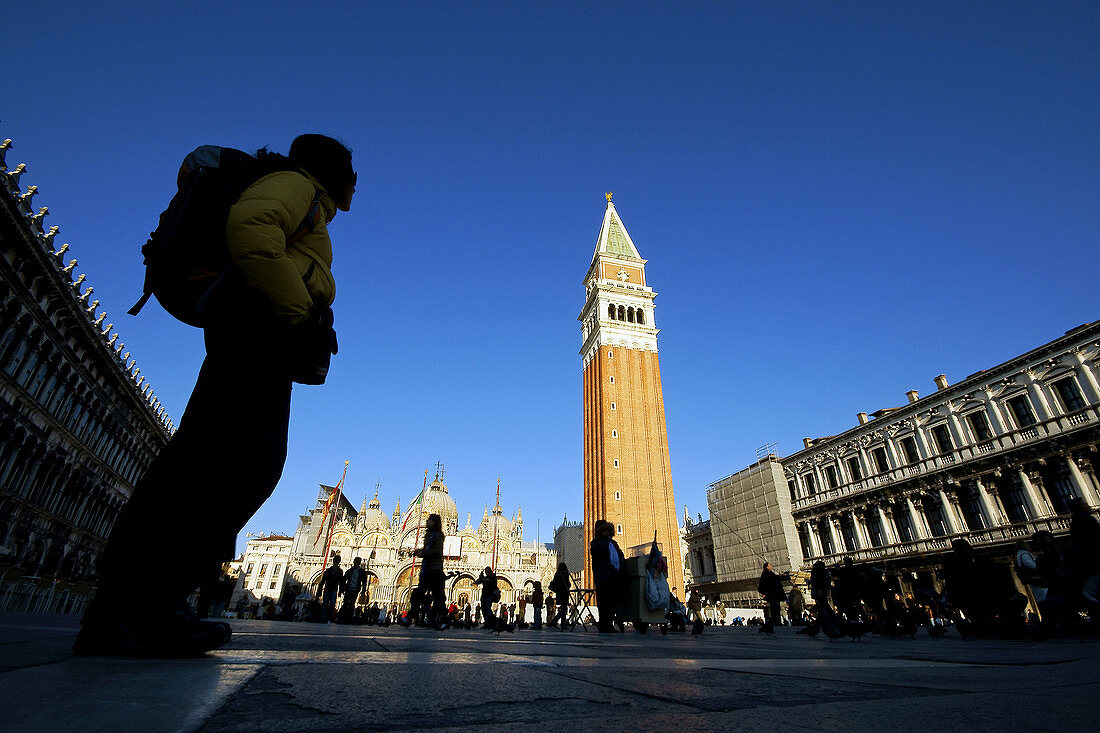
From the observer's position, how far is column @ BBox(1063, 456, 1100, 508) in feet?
59.5

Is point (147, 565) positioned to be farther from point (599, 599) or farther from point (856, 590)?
point (856, 590)

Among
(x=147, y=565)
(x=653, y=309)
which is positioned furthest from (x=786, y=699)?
(x=653, y=309)

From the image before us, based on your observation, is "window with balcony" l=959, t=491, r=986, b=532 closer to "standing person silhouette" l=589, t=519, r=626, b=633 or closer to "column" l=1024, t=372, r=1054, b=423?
"column" l=1024, t=372, r=1054, b=423

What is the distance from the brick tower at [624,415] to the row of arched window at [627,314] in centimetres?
8

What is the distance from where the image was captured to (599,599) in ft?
26.7

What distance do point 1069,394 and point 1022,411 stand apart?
169 centimetres

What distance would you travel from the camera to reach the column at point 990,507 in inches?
813

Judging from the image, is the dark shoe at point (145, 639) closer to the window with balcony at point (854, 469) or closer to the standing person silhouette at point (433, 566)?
the standing person silhouette at point (433, 566)

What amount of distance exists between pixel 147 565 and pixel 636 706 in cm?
181

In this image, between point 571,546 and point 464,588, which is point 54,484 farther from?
point 571,546

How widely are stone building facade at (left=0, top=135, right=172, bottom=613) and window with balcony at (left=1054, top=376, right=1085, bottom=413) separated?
3414 cm

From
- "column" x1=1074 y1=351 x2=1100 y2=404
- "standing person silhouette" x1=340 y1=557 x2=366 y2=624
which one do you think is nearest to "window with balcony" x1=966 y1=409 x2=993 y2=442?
"column" x1=1074 y1=351 x2=1100 y2=404

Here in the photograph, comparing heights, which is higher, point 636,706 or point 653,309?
point 653,309

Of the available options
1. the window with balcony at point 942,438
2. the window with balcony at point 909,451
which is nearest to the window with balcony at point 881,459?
the window with balcony at point 909,451
